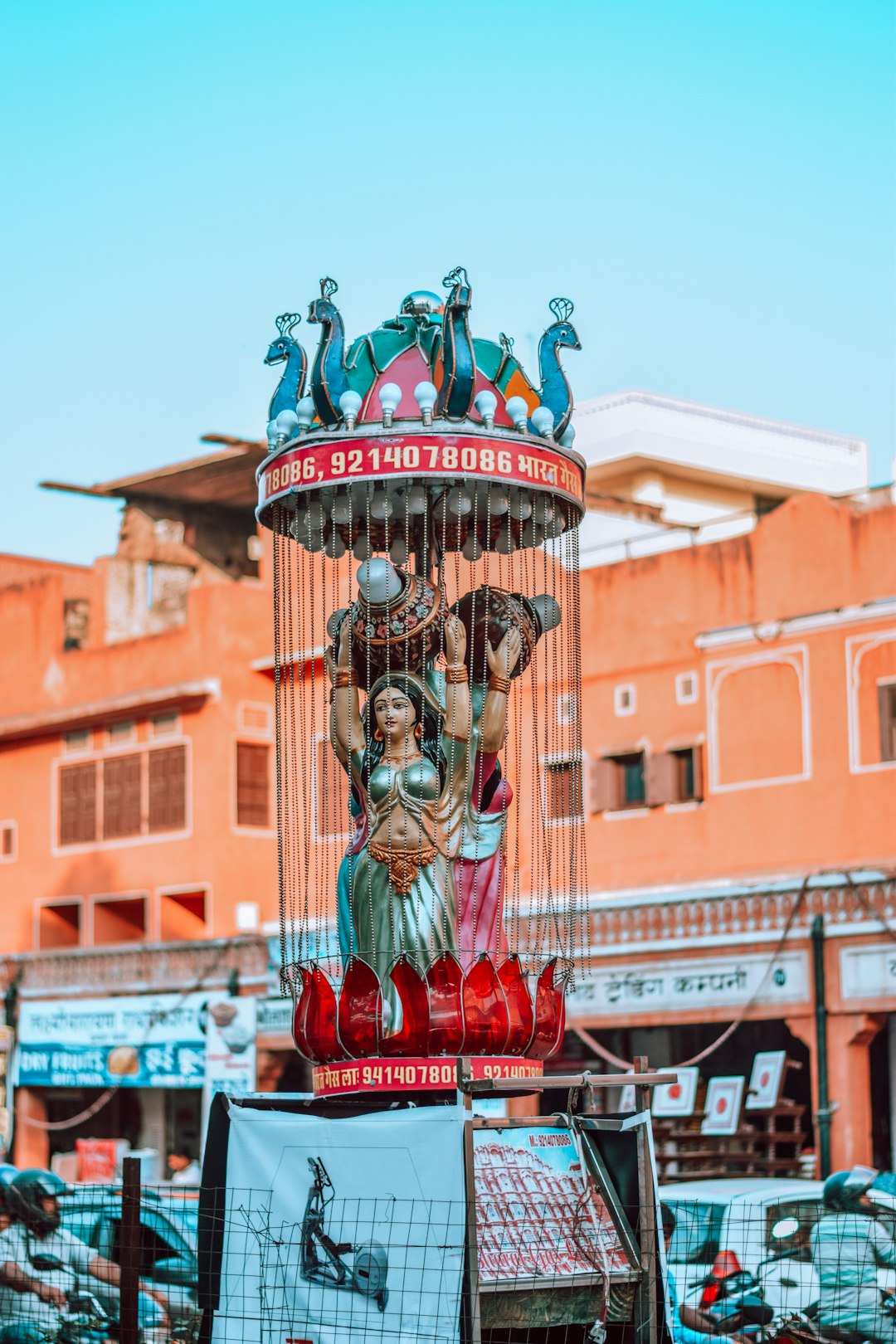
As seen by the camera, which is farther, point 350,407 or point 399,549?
point 399,549

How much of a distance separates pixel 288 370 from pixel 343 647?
4.73ft

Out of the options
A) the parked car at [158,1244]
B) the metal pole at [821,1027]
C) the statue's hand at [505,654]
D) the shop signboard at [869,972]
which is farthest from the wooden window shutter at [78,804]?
the statue's hand at [505,654]

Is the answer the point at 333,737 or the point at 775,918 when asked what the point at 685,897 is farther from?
the point at 333,737

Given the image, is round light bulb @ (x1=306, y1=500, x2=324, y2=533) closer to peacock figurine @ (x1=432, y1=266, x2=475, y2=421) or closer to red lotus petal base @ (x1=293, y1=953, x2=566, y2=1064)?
peacock figurine @ (x1=432, y1=266, x2=475, y2=421)

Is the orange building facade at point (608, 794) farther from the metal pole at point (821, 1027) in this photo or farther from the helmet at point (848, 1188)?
the helmet at point (848, 1188)

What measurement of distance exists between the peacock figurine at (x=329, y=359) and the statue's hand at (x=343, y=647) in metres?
1.05

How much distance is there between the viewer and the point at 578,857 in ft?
89.0

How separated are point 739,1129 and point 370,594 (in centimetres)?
1230

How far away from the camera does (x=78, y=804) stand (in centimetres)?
3259

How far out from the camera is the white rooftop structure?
34.9 meters

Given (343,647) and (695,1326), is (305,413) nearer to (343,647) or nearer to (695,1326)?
(343,647)

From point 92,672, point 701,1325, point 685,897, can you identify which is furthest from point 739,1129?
point 92,672

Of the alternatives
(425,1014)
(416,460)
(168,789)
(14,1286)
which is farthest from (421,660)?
(168,789)

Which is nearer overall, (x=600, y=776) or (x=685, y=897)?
(x=685, y=897)
